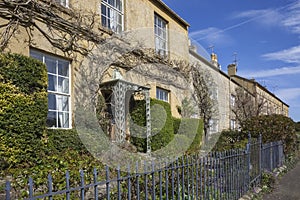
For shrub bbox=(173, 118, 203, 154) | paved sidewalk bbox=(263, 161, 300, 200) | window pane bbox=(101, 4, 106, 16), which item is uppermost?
window pane bbox=(101, 4, 106, 16)

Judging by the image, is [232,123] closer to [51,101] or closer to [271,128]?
[271,128]

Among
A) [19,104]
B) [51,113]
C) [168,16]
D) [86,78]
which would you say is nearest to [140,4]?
[168,16]

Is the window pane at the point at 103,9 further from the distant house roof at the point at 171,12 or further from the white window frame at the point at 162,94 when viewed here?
the white window frame at the point at 162,94

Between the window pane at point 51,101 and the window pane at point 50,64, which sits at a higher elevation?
the window pane at point 50,64

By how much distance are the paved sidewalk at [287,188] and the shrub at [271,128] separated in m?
1.77

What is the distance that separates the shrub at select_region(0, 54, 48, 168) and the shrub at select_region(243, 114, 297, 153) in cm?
847

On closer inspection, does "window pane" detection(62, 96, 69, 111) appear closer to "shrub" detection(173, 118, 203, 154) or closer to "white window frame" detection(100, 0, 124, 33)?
"white window frame" detection(100, 0, 124, 33)

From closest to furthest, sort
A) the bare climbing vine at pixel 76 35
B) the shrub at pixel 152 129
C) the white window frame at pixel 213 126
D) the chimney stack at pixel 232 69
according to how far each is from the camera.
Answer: the bare climbing vine at pixel 76 35
the shrub at pixel 152 129
the white window frame at pixel 213 126
the chimney stack at pixel 232 69

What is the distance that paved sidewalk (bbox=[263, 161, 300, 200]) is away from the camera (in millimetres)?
6935

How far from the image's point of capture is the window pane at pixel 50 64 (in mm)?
8219

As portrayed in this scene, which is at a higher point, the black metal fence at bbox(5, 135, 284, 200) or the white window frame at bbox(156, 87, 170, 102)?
the white window frame at bbox(156, 87, 170, 102)

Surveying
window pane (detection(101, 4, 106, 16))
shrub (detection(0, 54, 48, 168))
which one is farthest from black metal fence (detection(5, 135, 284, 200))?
window pane (detection(101, 4, 106, 16))

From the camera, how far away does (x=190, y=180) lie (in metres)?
4.60

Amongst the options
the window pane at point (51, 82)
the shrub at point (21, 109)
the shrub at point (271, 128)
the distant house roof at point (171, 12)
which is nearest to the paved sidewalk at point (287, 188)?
the shrub at point (271, 128)
